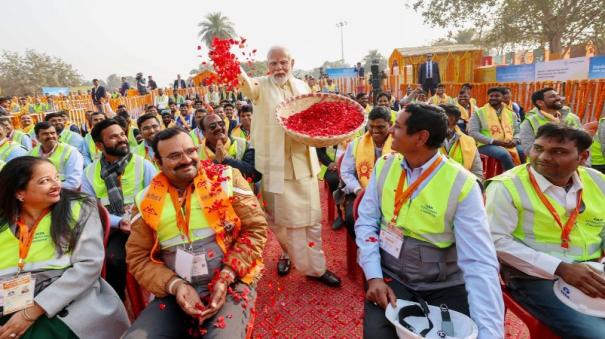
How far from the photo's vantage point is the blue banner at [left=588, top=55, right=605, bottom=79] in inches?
358

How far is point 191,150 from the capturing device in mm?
2148

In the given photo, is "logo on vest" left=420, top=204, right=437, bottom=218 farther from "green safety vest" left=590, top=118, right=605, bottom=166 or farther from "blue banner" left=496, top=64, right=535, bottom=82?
"blue banner" left=496, top=64, right=535, bottom=82

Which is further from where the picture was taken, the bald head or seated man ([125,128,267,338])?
the bald head

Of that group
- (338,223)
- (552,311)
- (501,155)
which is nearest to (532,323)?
(552,311)

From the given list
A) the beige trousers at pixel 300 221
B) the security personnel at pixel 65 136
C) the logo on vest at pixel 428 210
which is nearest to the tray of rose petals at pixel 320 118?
the beige trousers at pixel 300 221

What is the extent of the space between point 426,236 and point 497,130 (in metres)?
4.26

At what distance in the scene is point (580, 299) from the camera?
1744mm

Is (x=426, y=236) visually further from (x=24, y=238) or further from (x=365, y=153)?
(x=24, y=238)

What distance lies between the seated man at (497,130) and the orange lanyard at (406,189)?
149 inches

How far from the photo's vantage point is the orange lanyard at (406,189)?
1896 mm

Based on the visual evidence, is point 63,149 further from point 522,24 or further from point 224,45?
point 522,24

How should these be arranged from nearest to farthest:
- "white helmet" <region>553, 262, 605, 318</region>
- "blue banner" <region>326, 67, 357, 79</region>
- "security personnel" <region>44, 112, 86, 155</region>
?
"white helmet" <region>553, 262, 605, 318</region>, "security personnel" <region>44, 112, 86, 155</region>, "blue banner" <region>326, 67, 357, 79</region>

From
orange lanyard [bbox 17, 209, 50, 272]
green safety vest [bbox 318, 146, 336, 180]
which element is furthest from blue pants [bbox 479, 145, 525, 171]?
orange lanyard [bbox 17, 209, 50, 272]

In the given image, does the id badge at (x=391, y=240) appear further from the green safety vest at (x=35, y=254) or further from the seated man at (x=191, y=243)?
the green safety vest at (x=35, y=254)
